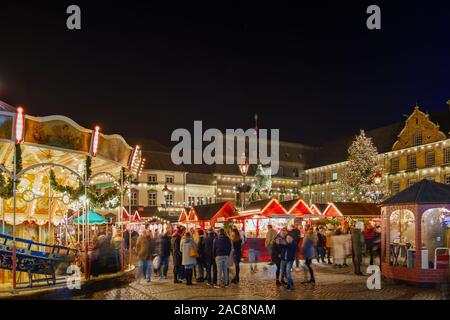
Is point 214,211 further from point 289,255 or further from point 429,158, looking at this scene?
point 429,158

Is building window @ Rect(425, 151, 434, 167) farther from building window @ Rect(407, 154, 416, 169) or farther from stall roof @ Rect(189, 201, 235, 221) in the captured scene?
stall roof @ Rect(189, 201, 235, 221)

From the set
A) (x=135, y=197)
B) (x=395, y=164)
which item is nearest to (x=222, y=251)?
(x=395, y=164)

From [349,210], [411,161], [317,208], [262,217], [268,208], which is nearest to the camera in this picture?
[268,208]

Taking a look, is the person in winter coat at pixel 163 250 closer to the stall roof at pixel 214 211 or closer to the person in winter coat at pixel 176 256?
the person in winter coat at pixel 176 256

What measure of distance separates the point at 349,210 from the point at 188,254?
17862 mm

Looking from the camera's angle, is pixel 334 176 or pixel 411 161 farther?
pixel 334 176

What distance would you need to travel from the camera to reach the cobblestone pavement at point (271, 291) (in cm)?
1187

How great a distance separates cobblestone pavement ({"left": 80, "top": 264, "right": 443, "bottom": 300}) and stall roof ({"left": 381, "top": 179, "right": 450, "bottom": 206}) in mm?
2359

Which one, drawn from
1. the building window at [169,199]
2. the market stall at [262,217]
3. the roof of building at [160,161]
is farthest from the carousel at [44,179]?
the roof of building at [160,161]

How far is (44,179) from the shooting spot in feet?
60.2

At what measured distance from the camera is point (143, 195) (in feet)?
185

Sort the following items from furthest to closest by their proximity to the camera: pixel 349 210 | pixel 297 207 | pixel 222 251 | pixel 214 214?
pixel 349 210, pixel 214 214, pixel 297 207, pixel 222 251
